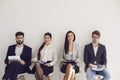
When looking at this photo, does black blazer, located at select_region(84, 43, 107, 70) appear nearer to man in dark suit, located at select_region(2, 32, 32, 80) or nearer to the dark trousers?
man in dark suit, located at select_region(2, 32, 32, 80)

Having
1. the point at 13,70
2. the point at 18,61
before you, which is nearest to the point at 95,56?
the point at 18,61

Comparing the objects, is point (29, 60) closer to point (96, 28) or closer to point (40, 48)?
point (40, 48)

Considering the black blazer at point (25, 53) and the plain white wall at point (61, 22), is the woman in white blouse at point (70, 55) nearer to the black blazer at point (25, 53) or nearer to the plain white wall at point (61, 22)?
the plain white wall at point (61, 22)

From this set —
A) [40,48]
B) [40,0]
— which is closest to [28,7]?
[40,0]

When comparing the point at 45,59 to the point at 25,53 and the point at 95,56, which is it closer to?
the point at 25,53

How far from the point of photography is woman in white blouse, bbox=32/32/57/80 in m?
5.03

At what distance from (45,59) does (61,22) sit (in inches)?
34.7

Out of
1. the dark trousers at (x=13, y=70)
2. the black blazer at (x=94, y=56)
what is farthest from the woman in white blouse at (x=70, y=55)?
the dark trousers at (x=13, y=70)

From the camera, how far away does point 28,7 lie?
5586 mm

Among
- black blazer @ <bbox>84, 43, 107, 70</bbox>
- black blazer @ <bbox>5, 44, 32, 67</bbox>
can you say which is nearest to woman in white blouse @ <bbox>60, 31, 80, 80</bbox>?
black blazer @ <bbox>84, 43, 107, 70</bbox>

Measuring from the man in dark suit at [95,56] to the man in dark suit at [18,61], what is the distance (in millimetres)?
1149

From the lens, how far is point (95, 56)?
5191 millimetres

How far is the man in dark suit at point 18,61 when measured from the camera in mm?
4880

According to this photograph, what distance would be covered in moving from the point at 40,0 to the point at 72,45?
3.88 feet
